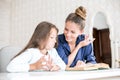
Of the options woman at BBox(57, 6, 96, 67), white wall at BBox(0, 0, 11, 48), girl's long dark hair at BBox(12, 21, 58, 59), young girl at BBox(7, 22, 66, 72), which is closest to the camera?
young girl at BBox(7, 22, 66, 72)

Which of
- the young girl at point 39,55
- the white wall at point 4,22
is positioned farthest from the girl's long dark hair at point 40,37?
the white wall at point 4,22

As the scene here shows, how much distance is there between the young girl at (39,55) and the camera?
95cm

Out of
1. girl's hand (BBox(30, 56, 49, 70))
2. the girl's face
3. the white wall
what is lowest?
girl's hand (BBox(30, 56, 49, 70))

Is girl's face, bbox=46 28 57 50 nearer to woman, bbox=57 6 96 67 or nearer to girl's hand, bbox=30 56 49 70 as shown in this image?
girl's hand, bbox=30 56 49 70

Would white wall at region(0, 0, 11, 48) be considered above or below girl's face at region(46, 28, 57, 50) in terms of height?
above

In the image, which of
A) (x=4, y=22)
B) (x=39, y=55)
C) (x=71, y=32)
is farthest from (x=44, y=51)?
(x=4, y=22)

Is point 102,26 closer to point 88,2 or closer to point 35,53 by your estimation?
point 88,2

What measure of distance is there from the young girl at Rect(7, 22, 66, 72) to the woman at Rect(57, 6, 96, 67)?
132 mm

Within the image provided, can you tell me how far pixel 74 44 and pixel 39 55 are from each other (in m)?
0.43

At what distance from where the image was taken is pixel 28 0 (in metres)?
2.43

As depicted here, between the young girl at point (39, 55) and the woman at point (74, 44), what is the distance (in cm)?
13

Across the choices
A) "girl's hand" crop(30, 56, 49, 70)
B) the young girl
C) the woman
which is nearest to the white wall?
the woman

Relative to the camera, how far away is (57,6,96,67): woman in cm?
142

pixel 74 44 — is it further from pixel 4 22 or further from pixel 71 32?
pixel 4 22
